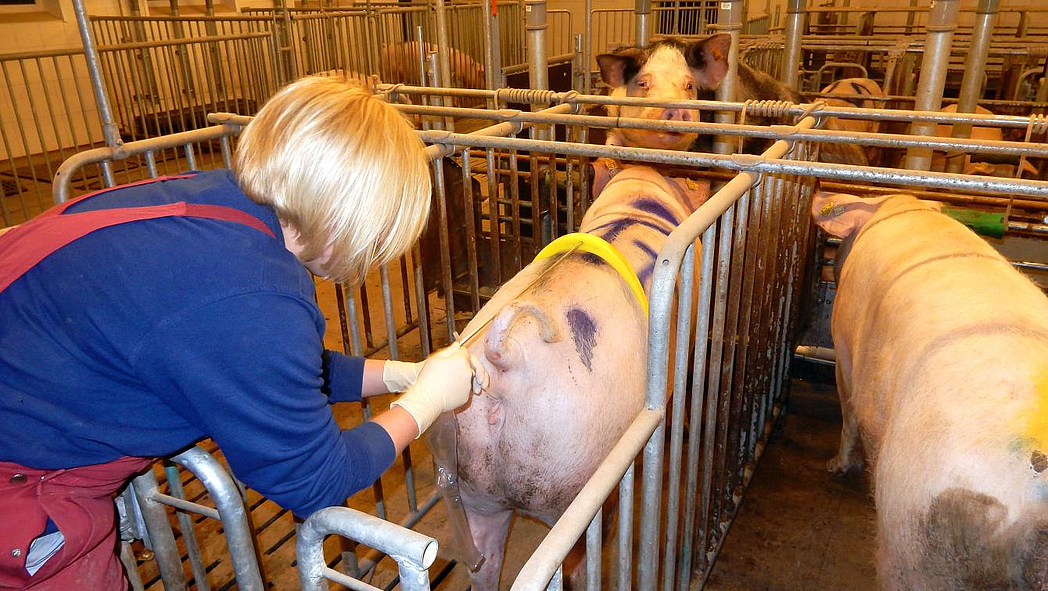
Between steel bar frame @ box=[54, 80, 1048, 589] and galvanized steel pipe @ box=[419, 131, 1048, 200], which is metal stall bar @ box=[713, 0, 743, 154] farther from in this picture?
galvanized steel pipe @ box=[419, 131, 1048, 200]

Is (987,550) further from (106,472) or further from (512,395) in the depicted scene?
(106,472)

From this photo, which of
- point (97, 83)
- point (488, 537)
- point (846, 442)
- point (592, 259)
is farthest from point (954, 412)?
point (97, 83)

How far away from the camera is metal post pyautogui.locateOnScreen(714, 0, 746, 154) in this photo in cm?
423

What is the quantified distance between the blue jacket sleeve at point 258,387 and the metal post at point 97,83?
1.85 m

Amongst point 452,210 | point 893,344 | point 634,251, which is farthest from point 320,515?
point 452,210

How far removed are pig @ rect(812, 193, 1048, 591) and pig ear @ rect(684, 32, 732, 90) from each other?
202 cm

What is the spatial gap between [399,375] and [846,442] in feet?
7.88

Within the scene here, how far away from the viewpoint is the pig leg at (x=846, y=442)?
318cm

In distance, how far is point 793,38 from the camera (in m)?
5.64

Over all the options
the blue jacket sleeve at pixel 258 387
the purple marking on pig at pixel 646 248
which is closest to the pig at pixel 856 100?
the purple marking on pig at pixel 646 248

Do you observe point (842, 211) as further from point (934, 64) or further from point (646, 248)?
point (646, 248)

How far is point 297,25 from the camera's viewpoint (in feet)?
34.7

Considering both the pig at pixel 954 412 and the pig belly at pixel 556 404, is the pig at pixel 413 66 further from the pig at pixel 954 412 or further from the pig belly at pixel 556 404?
the pig belly at pixel 556 404

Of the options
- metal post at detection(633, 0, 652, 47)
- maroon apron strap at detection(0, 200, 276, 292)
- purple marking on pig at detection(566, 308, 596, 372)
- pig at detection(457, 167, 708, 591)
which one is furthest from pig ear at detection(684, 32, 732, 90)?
maroon apron strap at detection(0, 200, 276, 292)
